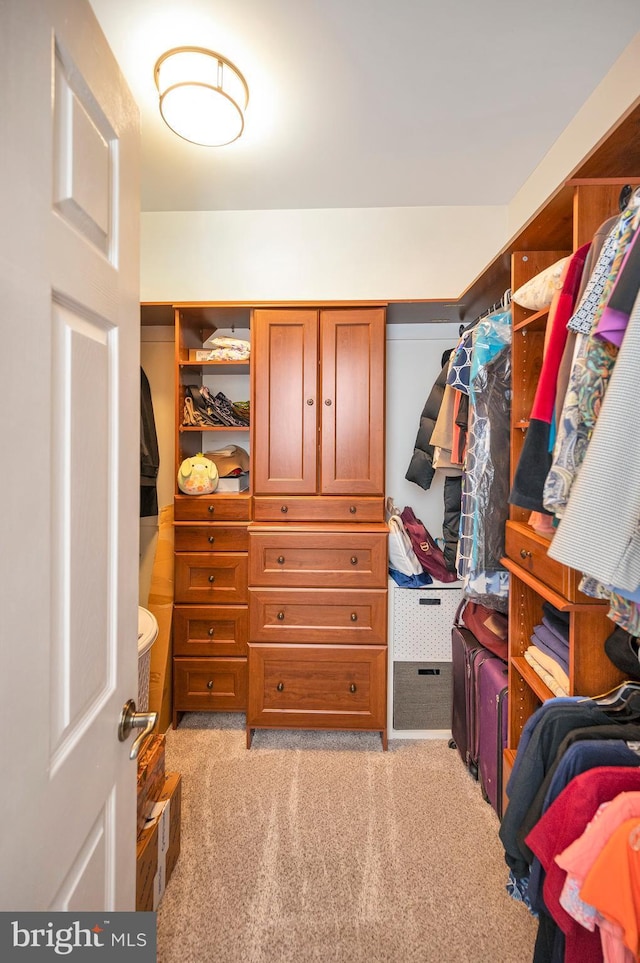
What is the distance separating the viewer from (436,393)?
2.54m

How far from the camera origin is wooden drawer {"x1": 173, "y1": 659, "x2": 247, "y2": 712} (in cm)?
248

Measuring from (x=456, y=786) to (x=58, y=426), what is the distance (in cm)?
221

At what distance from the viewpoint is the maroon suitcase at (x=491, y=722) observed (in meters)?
1.82

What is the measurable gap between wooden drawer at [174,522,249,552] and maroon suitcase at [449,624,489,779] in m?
1.13

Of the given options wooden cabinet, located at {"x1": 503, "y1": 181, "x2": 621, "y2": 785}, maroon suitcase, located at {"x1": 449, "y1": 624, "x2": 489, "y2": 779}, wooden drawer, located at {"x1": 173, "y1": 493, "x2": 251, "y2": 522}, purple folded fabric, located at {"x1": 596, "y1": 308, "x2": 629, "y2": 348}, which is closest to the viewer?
purple folded fabric, located at {"x1": 596, "y1": 308, "x2": 629, "y2": 348}

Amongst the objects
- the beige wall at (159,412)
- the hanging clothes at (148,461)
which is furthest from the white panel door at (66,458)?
the beige wall at (159,412)

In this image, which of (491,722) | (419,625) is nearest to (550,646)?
(491,722)

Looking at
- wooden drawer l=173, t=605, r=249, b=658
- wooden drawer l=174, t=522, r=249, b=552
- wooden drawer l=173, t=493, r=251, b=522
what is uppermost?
wooden drawer l=173, t=493, r=251, b=522

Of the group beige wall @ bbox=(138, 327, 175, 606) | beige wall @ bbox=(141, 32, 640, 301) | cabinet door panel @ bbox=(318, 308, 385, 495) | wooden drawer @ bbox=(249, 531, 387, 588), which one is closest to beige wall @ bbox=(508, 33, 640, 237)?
beige wall @ bbox=(141, 32, 640, 301)

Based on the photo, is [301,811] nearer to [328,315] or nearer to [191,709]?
[191,709]

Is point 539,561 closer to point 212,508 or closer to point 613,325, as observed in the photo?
point 613,325

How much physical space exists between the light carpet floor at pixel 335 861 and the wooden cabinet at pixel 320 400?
4.20ft

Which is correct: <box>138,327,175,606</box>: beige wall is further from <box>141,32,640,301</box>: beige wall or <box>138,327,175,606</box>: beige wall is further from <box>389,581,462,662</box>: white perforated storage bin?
<box>389,581,462,662</box>: white perforated storage bin

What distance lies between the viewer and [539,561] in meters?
1.46
